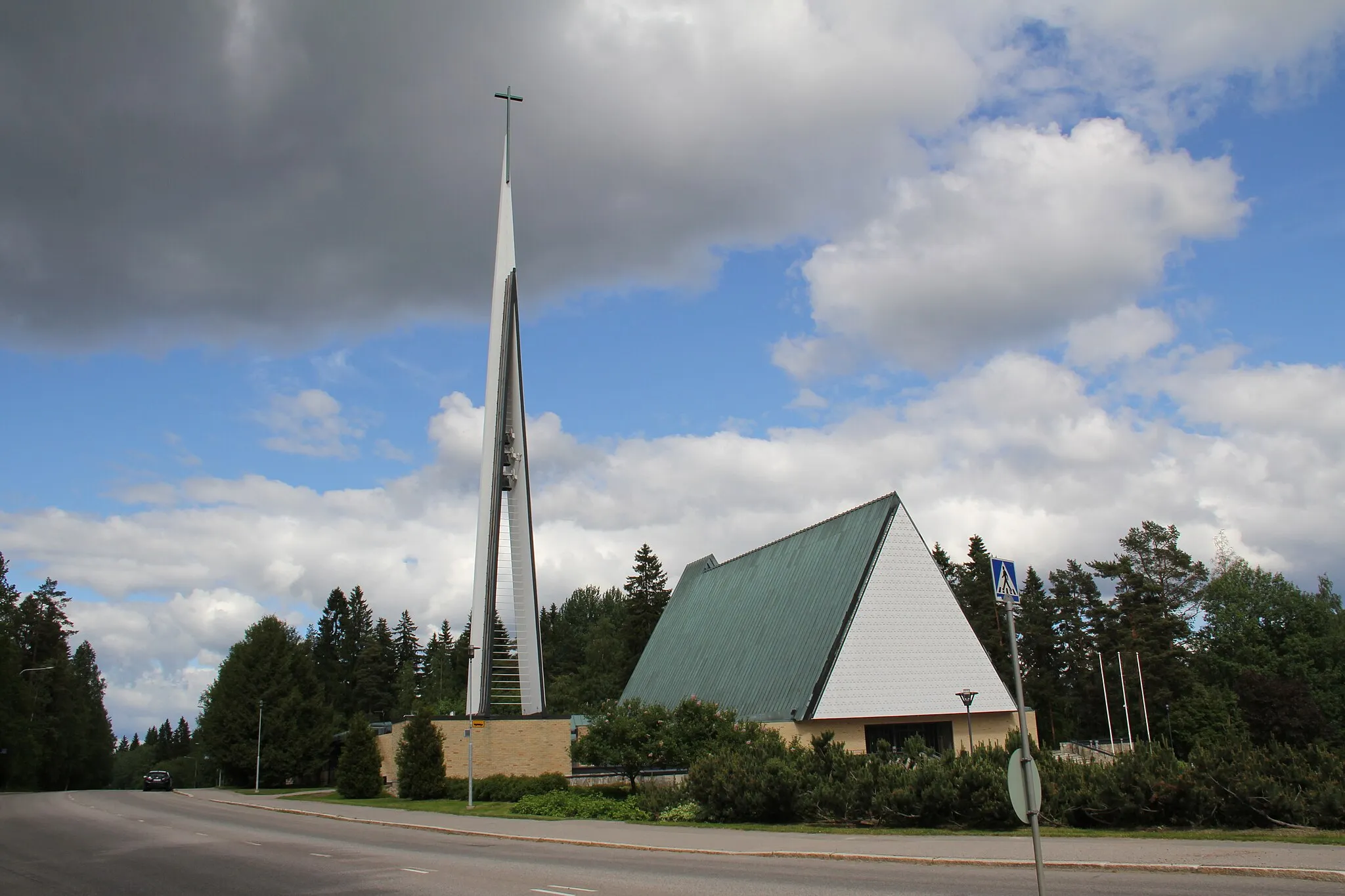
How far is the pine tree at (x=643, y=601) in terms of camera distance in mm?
82188

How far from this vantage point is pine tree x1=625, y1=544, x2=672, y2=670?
82188 mm

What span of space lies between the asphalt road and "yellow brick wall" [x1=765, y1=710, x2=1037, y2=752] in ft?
42.8

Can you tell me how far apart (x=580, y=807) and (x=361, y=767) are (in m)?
14.5

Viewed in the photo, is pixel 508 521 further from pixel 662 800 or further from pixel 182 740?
pixel 182 740

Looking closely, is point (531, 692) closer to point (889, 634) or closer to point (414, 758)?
point (414, 758)

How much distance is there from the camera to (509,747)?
33.2 m

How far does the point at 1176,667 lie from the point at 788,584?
37838 millimetres

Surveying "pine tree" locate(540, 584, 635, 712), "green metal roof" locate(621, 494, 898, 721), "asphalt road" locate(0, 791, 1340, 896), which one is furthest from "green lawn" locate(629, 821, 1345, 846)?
"pine tree" locate(540, 584, 635, 712)

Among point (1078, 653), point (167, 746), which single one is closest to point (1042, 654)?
point (1078, 653)

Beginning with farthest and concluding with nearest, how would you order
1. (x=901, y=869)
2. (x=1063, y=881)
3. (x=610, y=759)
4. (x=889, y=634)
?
1. (x=889, y=634)
2. (x=610, y=759)
3. (x=901, y=869)
4. (x=1063, y=881)

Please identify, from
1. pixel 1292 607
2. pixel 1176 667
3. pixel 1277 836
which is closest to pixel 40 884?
pixel 1277 836

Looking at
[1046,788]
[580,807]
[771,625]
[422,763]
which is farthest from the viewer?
[771,625]

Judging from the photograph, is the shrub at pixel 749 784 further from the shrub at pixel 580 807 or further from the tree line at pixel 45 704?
the tree line at pixel 45 704

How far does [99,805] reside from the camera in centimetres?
3553
